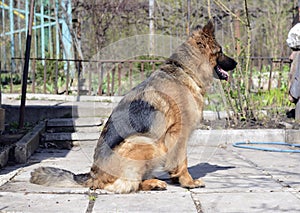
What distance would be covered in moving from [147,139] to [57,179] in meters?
0.99

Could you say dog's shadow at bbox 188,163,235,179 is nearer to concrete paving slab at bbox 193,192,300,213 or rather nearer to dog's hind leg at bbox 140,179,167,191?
dog's hind leg at bbox 140,179,167,191

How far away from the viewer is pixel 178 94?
4699 mm

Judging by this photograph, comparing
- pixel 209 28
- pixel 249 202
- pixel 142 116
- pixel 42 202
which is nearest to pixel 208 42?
pixel 209 28

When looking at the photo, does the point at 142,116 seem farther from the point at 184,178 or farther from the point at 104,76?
the point at 104,76

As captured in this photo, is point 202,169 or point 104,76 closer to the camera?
point 202,169

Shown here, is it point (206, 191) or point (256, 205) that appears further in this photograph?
point (206, 191)

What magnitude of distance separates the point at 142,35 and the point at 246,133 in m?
7.47

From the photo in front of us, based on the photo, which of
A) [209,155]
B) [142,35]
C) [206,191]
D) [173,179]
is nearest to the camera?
[206,191]

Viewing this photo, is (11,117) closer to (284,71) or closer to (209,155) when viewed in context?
(209,155)

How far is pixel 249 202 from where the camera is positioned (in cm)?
408

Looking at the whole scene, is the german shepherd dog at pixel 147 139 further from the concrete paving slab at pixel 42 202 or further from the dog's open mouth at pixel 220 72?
the dog's open mouth at pixel 220 72

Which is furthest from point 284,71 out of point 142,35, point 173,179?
point 173,179

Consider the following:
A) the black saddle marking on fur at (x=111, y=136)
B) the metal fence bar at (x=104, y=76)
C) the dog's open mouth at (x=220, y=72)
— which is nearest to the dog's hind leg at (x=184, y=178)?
the black saddle marking on fur at (x=111, y=136)

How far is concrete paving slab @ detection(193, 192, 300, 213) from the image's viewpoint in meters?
3.86
